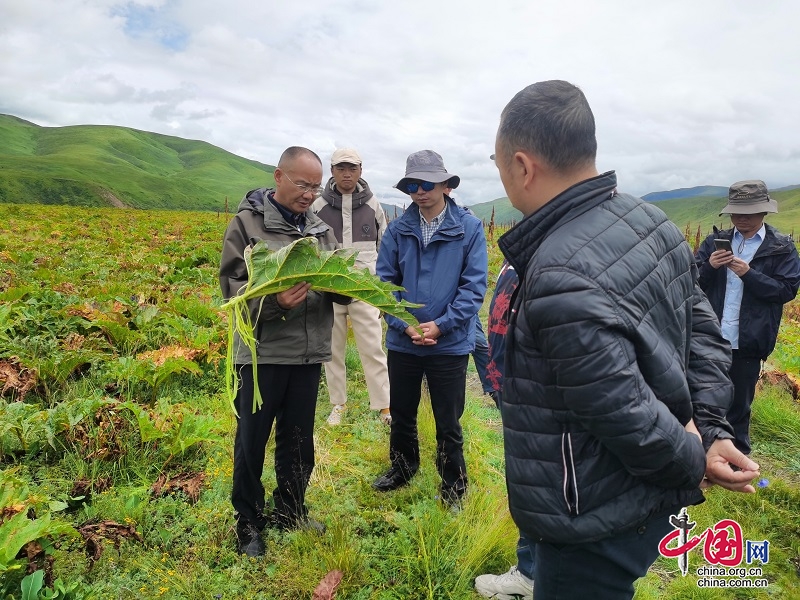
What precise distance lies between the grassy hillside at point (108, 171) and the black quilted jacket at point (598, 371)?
9889 cm

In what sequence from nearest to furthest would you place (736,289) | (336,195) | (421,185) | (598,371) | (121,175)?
(598,371) → (421,185) → (736,289) → (336,195) → (121,175)

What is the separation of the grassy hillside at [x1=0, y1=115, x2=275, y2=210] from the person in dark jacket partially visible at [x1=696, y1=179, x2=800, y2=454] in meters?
98.4

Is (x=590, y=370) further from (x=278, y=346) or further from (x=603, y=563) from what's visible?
(x=278, y=346)

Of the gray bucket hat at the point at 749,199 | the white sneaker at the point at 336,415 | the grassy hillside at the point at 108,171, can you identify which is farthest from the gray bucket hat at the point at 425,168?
the grassy hillside at the point at 108,171

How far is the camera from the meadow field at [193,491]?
2.91 metres

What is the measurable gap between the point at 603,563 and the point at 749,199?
3.84m

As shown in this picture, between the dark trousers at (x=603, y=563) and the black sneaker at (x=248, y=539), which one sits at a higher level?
the dark trousers at (x=603, y=563)

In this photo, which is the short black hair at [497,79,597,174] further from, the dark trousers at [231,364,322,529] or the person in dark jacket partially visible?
the person in dark jacket partially visible

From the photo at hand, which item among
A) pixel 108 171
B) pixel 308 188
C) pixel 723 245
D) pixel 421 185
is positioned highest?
pixel 108 171

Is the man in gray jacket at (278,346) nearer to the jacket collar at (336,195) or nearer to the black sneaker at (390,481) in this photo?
the black sneaker at (390,481)

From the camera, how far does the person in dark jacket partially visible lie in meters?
4.13

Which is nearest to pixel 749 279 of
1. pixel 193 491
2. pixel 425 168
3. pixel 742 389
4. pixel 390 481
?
pixel 742 389

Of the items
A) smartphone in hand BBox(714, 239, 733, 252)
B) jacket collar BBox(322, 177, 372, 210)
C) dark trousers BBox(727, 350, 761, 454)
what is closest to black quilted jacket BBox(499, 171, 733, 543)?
smartphone in hand BBox(714, 239, 733, 252)

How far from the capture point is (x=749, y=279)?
163 inches
